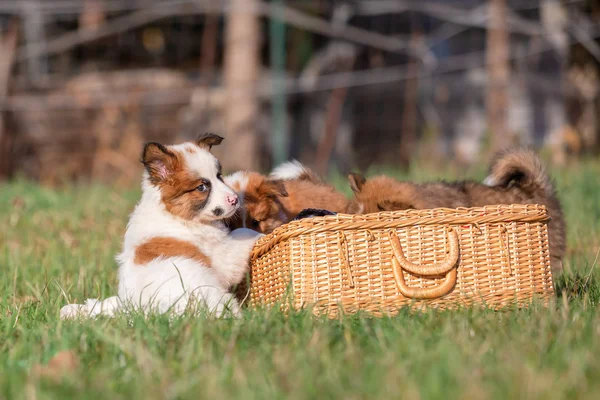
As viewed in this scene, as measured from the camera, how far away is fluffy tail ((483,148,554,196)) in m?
4.12

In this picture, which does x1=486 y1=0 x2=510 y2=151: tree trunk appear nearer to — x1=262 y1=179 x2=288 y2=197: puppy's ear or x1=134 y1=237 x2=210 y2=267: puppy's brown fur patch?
x1=262 y1=179 x2=288 y2=197: puppy's ear

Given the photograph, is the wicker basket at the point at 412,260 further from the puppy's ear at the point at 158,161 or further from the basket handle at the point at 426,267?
the puppy's ear at the point at 158,161

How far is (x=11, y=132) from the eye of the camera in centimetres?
896

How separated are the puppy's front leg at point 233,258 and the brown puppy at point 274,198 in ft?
1.27

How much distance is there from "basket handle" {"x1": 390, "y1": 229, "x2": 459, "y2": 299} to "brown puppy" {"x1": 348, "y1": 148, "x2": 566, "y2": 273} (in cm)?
72

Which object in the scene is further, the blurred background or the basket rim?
the blurred background

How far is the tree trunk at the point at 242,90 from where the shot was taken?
7594 mm

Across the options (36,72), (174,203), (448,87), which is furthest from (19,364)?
(448,87)

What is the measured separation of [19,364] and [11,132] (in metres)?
7.18

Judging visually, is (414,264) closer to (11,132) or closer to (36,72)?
(11,132)

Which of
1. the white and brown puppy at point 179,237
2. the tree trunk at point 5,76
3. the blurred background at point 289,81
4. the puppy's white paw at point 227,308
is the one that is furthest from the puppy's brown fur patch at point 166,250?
the tree trunk at point 5,76

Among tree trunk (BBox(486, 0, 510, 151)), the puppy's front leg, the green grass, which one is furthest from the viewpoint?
tree trunk (BBox(486, 0, 510, 151))

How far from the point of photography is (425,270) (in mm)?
3020

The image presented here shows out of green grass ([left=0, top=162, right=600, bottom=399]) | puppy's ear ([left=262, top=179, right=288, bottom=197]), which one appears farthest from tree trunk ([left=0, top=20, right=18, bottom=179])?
green grass ([left=0, top=162, right=600, bottom=399])
